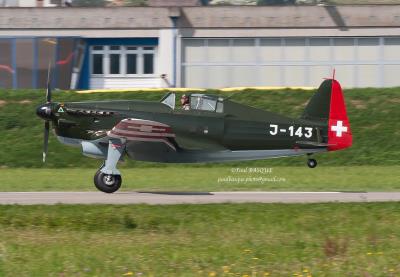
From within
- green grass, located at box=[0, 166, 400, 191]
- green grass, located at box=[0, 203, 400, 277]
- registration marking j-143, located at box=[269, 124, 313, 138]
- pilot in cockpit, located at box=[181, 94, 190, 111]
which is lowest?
green grass, located at box=[0, 166, 400, 191]

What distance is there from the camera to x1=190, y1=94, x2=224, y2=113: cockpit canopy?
23.0 m

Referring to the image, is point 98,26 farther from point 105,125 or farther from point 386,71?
point 105,125

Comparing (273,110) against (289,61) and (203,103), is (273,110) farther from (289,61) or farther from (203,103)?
(203,103)

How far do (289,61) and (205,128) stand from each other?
95.3ft

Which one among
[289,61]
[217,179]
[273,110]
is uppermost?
[289,61]

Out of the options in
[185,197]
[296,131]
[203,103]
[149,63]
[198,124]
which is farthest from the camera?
[149,63]

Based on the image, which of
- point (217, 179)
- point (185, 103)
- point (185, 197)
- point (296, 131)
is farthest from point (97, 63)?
point (185, 197)

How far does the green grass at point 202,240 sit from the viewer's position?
12.5 meters

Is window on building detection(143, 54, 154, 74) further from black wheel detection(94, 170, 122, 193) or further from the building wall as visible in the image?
black wheel detection(94, 170, 122, 193)

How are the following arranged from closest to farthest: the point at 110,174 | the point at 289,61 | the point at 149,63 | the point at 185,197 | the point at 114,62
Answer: the point at 185,197 < the point at 110,174 < the point at 289,61 < the point at 149,63 < the point at 114,62

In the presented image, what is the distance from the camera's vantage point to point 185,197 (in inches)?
824

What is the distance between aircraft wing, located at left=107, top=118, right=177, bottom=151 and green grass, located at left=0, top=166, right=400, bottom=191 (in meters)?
2.00

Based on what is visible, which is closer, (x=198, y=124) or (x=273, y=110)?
(x=198, y=124)

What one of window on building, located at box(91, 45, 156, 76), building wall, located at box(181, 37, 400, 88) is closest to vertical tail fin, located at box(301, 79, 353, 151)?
building wall, located at box(181, 37, 400, 88)
